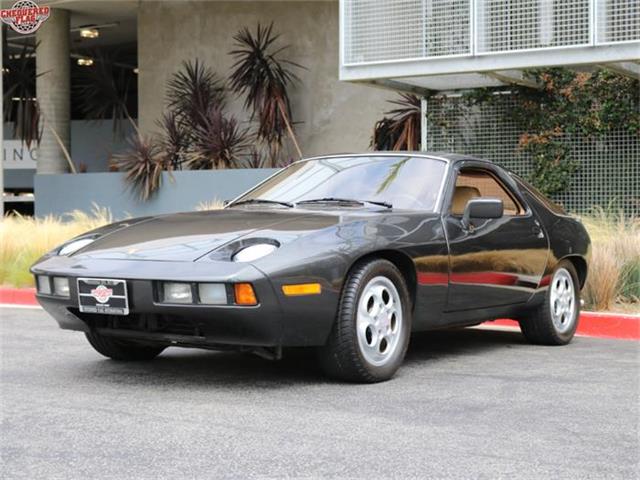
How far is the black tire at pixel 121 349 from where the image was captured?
6086 mm

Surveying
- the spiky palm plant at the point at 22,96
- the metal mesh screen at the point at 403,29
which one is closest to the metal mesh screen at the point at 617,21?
the metal mesh screen at the point at 403,29

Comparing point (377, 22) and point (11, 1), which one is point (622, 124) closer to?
point (377, 22)

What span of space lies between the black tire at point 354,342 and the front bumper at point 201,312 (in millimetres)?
99

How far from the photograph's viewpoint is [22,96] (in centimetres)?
2331

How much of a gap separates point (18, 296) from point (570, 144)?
8.22m

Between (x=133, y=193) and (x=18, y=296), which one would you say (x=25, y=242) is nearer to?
(x=18, y=296)

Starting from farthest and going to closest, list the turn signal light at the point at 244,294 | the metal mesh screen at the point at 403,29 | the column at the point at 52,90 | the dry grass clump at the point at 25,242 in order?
the column at the point at 52,90 → the metal mesh screen at the point at 403,29 → the dry grass clump at the point at 25,242 → the turn signal light at the point at 244,294

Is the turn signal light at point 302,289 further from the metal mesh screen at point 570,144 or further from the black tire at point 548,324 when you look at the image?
the metal mesh screen at point 570,144

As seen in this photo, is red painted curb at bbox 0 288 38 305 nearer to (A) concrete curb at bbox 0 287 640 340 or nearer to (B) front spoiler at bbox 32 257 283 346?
(A) concrete curb at bbox 0 287 640 340

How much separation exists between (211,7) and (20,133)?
18.2 feet

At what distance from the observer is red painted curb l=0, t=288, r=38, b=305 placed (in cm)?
1031

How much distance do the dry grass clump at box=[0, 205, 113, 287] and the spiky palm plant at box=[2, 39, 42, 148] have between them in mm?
9619

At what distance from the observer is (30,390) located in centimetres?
526

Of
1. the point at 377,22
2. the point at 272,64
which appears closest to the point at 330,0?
the point at 272,64
